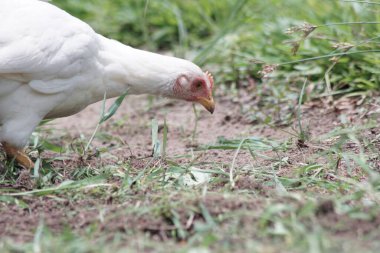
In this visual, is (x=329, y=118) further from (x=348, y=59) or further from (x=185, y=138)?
(x=185, y=138)

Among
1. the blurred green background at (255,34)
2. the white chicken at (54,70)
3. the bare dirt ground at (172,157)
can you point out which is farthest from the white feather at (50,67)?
the blurred green background at (255,34)

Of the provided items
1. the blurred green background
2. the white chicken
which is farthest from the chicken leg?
the blurred green background

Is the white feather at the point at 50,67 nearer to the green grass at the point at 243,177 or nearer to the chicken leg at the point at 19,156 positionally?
the chicken leg at the point at 19,156

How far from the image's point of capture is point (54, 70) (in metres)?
3.23

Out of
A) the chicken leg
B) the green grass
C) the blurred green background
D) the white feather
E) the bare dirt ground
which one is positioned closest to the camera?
the green grass

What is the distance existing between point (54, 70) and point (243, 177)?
100 centimetres

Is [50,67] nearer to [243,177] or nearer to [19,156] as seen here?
[19,156]

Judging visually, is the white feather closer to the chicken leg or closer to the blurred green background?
the chicken leg

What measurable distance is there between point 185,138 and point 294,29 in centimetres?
128

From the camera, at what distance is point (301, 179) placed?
3.13 meters

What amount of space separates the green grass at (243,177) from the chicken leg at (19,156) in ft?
0.18

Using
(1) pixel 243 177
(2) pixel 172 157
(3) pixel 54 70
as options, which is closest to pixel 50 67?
(3) pixel 54 70

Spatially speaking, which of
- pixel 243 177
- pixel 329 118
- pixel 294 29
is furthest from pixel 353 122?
pixel 243 177

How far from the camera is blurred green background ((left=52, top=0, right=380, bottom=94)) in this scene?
185 inches
